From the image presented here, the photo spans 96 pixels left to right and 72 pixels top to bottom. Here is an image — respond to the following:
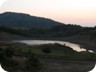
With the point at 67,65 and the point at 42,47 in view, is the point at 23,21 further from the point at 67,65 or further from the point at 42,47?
the point at 67,65

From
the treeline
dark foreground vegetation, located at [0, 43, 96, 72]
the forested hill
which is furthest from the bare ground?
the forested hill

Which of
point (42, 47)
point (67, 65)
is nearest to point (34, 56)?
point (42, 47)

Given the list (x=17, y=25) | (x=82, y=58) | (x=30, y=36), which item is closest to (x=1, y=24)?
(x=17, y=25)

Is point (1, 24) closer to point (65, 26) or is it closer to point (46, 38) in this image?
point (46, 38)

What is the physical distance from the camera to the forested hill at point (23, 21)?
2.81 m

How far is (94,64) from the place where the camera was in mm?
2807

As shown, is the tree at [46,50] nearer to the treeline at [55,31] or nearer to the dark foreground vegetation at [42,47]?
the dark foreground vegetation at [42,47]

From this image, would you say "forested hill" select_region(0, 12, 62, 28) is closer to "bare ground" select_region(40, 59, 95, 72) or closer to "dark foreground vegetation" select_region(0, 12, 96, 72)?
"dark foreground vegetation" select_region(0, 12, 96, 72)

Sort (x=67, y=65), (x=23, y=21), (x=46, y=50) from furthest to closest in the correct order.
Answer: (x=23, y=21), (x=67, y=65), (x=46, y=50)

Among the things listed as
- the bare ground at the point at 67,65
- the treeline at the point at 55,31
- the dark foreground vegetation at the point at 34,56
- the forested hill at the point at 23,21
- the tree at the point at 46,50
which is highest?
the forested hill at the point at 23,21

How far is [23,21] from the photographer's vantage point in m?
2.91

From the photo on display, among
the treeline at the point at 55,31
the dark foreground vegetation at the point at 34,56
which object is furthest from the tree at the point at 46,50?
the treeline at the point at 55,31

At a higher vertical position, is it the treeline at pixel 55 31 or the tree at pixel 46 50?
the treeline at pixel 55 31

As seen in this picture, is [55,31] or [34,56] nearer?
[34,56]
